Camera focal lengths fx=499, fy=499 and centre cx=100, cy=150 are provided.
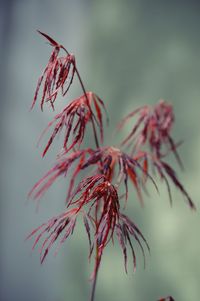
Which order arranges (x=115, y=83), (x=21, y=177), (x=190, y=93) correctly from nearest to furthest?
(x=190, y=93) → (x=115, y=83) → (x=21, y=177)

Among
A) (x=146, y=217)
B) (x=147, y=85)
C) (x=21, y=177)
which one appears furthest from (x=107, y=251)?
(x=147, y=85)

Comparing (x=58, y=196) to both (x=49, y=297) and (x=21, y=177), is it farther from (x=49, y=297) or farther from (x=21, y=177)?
(x=49, y=297)

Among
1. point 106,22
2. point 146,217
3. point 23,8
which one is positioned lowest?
point 146,217

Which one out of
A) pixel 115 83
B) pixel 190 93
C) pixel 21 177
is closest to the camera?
pixel 190 93

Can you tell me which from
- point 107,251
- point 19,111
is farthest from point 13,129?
point 107,251

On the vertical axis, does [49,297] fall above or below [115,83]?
below

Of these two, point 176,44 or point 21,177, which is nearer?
point 176,44
